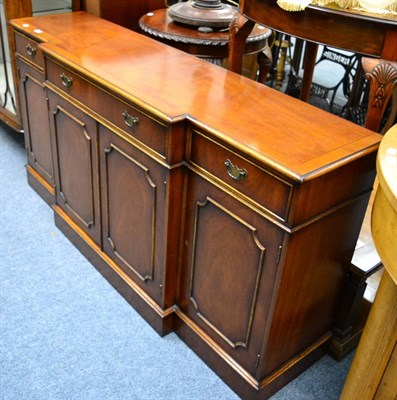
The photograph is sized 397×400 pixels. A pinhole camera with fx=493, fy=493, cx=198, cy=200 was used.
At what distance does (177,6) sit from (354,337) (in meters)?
1.42

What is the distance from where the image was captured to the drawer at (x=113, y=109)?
51.0 inches

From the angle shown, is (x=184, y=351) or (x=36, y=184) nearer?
(x=184, y=351)

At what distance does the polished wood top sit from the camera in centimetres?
110

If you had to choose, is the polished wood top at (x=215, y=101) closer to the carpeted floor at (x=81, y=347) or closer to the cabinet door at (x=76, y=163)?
the cabinet door at (x=76, y=163)

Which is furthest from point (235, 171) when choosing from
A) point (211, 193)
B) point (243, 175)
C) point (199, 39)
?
point (199, 39)

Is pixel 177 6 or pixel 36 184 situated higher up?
pixel 177 6

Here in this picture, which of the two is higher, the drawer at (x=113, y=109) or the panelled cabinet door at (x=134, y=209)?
the drawer at (x=113, y=109)

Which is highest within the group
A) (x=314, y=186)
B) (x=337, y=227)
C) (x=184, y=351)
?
(x=314, y=186)

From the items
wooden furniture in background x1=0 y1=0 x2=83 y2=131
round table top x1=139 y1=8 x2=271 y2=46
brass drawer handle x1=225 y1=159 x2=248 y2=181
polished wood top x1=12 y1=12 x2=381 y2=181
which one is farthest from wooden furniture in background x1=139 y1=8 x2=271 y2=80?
brass drawer handle x1=225 y1=159 x2=248 y2=181

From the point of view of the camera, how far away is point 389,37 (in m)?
1.17

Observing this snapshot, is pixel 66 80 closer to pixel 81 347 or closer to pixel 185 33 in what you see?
pixel 185 33

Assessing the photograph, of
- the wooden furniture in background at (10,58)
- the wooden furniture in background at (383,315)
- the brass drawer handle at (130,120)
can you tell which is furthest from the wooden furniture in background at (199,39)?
the wooden furniture in background at (383,315)

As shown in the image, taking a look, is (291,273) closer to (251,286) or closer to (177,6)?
(251,286)

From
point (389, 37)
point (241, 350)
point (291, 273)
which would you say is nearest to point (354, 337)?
point (241, 350)
